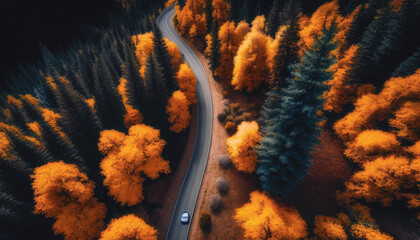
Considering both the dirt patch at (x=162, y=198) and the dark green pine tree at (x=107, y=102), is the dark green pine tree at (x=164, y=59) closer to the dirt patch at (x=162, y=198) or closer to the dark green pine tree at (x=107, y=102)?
the dark green pine tree at (x=107, y=102)

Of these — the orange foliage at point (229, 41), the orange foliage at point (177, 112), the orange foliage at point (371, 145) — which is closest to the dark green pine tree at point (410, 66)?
the orange foliage at point (371, 145)

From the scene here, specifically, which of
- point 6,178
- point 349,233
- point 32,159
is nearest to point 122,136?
point 32,159

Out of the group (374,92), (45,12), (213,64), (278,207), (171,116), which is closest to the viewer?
(278,207)

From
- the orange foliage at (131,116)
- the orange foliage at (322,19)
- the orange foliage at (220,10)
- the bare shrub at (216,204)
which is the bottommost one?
the bare shrub at (216,204)

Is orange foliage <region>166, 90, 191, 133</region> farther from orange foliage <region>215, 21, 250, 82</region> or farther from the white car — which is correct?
the white car

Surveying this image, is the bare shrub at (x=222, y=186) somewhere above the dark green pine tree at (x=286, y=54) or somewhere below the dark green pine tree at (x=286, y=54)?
below

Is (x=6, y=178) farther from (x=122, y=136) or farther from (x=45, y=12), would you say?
(x=45, y=12)

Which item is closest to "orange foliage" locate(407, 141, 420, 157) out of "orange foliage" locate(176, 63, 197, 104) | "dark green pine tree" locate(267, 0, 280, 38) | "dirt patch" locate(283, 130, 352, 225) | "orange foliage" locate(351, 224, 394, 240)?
"dirt patch" locate(283, 130, 352, 225)

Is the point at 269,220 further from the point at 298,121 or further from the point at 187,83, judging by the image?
the point at 187,83
